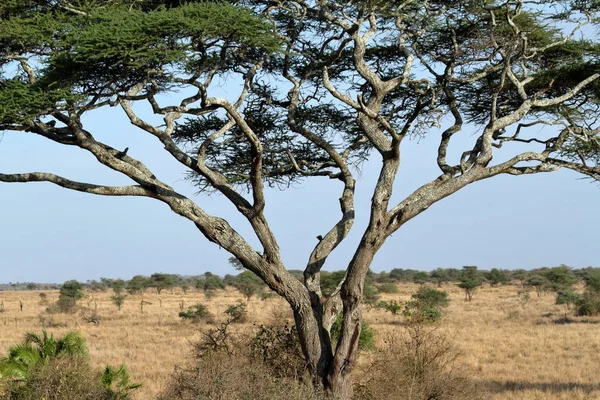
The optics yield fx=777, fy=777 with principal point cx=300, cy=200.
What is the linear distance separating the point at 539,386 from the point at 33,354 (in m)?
8.72

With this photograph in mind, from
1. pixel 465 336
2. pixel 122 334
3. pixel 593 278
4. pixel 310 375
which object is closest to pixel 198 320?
pixel 122 334

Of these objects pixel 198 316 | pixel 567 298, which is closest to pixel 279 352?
pixel 198 316

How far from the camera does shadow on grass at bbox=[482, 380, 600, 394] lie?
13.4 m

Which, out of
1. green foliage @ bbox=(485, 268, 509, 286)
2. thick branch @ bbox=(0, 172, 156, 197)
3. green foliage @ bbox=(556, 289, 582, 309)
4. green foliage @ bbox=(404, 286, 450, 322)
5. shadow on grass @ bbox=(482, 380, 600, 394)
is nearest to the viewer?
thick branch @ bbox=(0, 172, 156, 197)

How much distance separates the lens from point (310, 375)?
9.57 m

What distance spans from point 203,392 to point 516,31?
6318mm

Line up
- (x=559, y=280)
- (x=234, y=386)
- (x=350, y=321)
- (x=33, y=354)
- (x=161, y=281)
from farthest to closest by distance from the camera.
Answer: (x=161, y=281)
(x=559, y=280)
(x=33, y=354)
(x=350, y=321)
(x=234, y=386)

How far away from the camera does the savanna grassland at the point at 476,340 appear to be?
46.0 ft

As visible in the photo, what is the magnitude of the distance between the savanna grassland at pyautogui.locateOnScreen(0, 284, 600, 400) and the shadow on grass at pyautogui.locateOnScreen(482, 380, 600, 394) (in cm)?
2

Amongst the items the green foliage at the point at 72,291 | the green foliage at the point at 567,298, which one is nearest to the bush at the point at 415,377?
the green foliage at the point at 567,298

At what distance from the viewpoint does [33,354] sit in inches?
421

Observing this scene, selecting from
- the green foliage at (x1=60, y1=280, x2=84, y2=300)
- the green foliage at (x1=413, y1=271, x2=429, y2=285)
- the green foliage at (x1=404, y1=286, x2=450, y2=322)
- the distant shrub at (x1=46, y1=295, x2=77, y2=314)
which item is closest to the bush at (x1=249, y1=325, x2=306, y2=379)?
the green foliage at (x1=404, y1=286, x2=450, y2=322)

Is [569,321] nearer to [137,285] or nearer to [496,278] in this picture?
[137,285]

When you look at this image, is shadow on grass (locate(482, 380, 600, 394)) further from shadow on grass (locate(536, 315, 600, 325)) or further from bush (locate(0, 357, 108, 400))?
shadow on grass (locate(536, 315, 600, 325))
